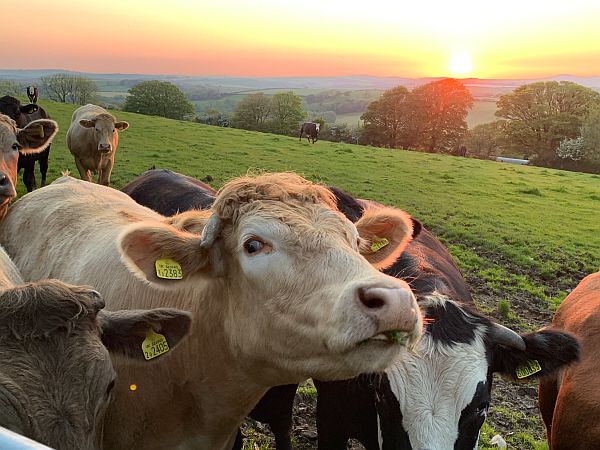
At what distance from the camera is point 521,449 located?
18.5 ft

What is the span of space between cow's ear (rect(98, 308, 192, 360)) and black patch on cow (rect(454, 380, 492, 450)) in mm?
1693

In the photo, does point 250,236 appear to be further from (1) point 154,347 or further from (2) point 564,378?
(2) point 564,378

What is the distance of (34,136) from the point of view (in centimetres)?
814

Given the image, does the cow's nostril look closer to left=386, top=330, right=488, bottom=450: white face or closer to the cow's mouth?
the cow's mouth

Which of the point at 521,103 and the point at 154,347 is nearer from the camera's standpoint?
the point at 154,347

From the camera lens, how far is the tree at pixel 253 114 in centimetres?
5178

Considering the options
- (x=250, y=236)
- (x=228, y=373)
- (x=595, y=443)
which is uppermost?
(x=250, y=236)

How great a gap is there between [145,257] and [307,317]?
3.19 feet

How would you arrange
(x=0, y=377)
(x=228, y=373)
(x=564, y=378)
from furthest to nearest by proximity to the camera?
1. (x=564, y=378)
2. (x=228, y=373)
3. (x=0, y=377)

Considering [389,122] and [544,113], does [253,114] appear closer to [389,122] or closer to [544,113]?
[389,122]

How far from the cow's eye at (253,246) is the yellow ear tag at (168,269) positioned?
0.43 m

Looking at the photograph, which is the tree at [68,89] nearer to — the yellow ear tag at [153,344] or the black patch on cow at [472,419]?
the yellow ear tag at [153,344]

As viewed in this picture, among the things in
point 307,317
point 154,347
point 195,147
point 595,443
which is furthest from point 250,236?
point 195,147

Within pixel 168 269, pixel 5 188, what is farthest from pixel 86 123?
pixel 168 269
